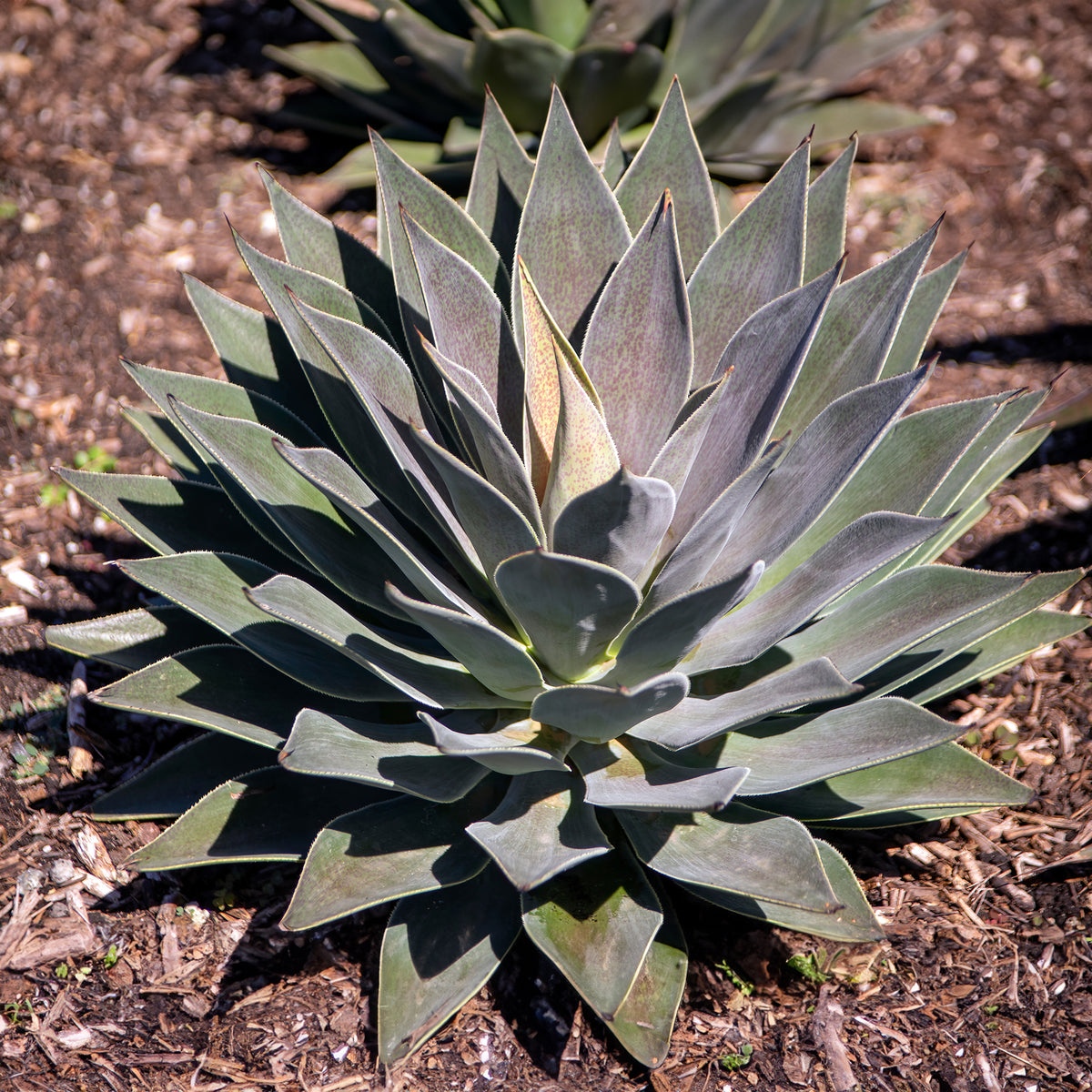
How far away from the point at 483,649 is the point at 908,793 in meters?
0.88

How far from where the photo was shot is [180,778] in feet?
7.13

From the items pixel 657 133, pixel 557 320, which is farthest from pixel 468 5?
pixel 557 320

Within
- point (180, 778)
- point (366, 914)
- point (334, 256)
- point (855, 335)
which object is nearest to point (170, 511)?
point (180, 778)

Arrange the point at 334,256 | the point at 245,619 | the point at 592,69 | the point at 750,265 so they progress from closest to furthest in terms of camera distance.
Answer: the point at 245,619 → the point at 750,265 → the point at 334,256 → the point at 592,69

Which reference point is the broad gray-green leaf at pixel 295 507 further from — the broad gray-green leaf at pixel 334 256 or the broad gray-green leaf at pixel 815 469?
the broad gray-green leaf at pixel 815 469

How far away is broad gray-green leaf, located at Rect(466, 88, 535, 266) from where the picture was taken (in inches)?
93.7

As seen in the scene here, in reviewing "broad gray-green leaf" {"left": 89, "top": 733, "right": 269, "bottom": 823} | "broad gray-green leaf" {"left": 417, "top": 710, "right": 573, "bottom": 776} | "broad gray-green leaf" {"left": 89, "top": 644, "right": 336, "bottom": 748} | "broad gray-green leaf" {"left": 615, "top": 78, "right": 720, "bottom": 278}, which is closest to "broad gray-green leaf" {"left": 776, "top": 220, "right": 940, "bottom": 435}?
"broad gray-green leaf" {"left": 615, "top": 78, "right": 720, "bottom": 278}

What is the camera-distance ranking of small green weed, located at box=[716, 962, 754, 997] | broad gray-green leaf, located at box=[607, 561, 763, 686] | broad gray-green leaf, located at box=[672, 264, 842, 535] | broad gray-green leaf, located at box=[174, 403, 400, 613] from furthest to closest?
small green weed, located at box=[716, 962, 754, 997] → broad gray-green leaf, located at box=[174, 403, 400, 613] → broad gray-green leaf, located at box=[672, 264, 842, 535] → broad gray-green leaf, located at box=[607, 561, 763, 686]

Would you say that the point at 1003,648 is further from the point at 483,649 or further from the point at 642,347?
the point at 483,649

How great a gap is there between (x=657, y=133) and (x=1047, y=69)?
3204 mm

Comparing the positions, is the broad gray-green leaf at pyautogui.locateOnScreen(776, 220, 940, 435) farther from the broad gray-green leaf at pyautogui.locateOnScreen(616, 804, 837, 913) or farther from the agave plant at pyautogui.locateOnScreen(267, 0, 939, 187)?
the agave plant at pyautogui.locateOnScreen(267, 0, 939, 187)

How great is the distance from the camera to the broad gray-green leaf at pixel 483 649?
172cm

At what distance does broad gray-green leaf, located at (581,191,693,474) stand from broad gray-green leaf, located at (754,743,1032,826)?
2.47 feet

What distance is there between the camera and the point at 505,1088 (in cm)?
206
